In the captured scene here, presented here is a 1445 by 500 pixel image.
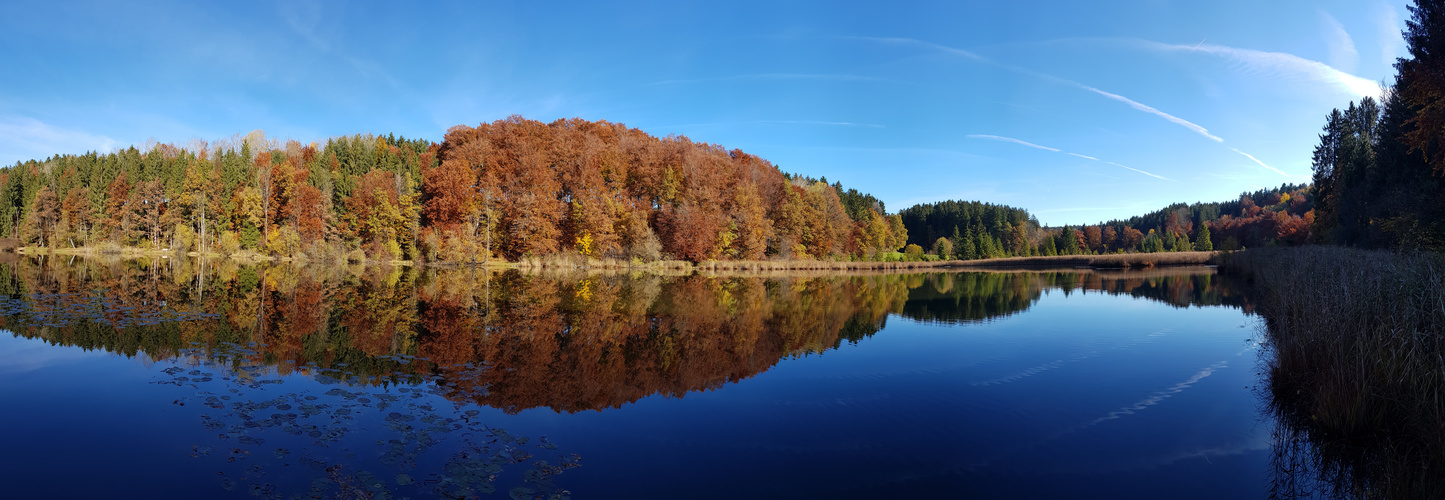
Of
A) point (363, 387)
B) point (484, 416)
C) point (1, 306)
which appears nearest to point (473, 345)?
point (363, 387)

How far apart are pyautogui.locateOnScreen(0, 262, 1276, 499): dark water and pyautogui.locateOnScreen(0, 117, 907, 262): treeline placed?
35429 millimetres

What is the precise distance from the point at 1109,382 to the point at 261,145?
355 ft

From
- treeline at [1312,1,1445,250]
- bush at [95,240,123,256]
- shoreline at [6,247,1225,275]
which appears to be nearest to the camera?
treeline at [1312,1,1445,250]

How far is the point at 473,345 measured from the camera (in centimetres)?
1087

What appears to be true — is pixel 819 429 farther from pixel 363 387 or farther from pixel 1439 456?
pixel 363 387

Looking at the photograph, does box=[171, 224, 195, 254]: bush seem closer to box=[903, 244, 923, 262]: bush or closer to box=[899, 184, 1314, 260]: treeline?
box=[903, 244, 923, 262]: bush

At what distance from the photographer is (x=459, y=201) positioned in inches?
1945

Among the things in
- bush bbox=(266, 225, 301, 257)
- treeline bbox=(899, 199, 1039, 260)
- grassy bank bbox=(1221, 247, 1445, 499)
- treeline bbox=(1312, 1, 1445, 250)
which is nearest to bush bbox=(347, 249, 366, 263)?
bush bbox=(266, 225, 301, 257)

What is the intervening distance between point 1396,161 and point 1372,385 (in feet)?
109

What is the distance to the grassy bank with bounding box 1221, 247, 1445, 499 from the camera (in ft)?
16.8

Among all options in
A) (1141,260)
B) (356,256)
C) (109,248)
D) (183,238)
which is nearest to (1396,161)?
(1141,260)

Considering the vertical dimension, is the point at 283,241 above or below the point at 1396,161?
below

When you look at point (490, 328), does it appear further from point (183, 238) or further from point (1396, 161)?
point (183, 238)

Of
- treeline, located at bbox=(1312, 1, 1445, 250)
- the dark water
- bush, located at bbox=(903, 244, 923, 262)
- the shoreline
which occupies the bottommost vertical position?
the dark water
